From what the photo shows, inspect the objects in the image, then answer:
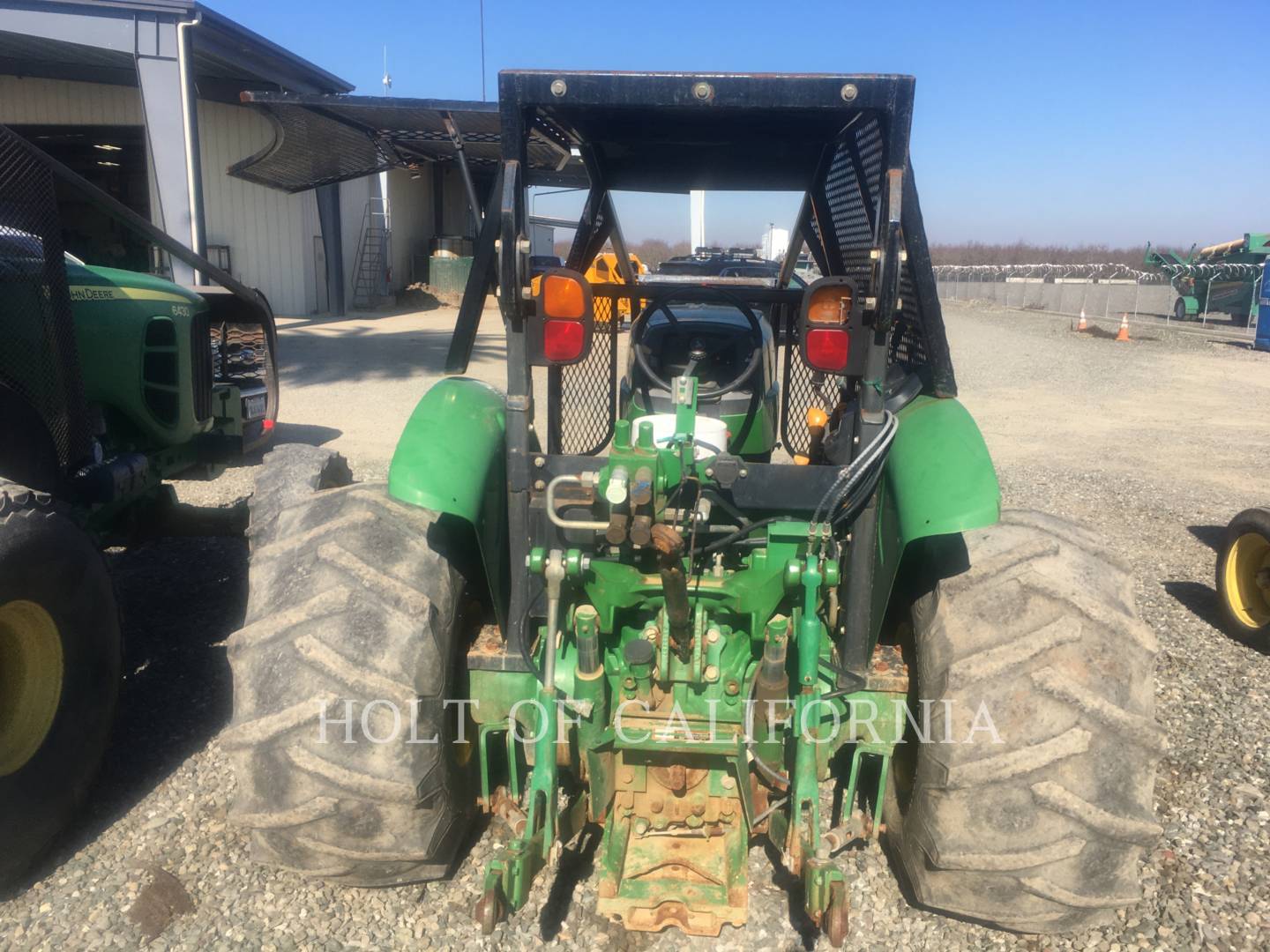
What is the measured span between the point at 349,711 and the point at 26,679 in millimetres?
1210

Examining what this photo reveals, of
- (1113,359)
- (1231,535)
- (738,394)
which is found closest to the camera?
(738,394)

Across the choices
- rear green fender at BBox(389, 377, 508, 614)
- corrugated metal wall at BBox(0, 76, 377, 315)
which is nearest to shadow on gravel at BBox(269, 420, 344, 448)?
rear green fender at BBox(389, 377, 508, 614)

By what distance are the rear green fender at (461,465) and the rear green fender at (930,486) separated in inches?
45.0

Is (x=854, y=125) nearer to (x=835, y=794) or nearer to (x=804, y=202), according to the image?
(x=804, y=202)

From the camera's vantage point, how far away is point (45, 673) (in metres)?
2.90

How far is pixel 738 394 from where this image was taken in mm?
3705

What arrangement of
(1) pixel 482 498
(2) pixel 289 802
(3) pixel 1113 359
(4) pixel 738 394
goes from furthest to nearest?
(3) pixel 1113 359, (4) pixel 738 394, (1) pixel 482 498, (2) pixel 289 802

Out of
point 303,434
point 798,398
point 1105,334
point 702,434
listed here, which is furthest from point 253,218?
point 1105,334

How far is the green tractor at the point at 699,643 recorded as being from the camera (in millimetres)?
2324

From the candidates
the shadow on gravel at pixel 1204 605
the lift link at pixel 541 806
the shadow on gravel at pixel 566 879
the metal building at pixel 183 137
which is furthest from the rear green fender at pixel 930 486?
the metal building at pixel 183 137

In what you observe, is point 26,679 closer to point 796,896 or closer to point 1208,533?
point 796,896

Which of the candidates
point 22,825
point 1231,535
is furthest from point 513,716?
point 1231,535

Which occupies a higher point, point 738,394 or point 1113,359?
point 738,394

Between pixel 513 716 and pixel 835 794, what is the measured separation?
1.12m
